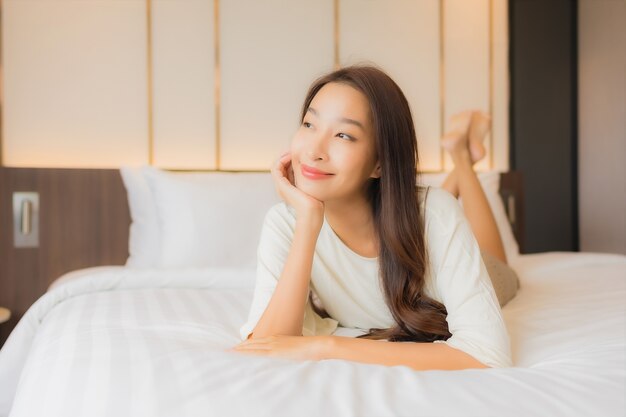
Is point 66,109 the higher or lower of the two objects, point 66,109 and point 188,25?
the lower

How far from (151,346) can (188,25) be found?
6.38ft

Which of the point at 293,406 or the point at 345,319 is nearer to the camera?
the point at 293,406

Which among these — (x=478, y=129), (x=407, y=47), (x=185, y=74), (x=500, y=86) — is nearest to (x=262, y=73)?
(x=185, y=74)

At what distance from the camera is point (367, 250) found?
140 cm

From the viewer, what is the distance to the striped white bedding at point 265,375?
0.78 metres

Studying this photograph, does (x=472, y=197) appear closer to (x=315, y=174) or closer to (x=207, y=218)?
(x=207, y=218)

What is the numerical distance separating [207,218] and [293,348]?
1.25m

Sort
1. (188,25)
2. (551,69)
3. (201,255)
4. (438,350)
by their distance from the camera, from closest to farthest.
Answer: (438,350) → (201,255) → (188,25) → (551,69)

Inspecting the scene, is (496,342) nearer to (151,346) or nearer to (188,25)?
(151,346)

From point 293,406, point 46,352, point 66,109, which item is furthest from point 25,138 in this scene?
point 293,406

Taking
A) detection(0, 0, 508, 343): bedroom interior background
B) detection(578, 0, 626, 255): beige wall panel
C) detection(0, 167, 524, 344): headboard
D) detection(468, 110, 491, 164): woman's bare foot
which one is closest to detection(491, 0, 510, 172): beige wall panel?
detection(0, 0, 508, 343): bedroom interior background

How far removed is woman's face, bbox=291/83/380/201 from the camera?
122 cm

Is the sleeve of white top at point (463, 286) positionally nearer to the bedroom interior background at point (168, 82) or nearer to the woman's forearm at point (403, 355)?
the woman's forearm at point (403, 355)

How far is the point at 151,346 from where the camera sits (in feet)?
3.47
